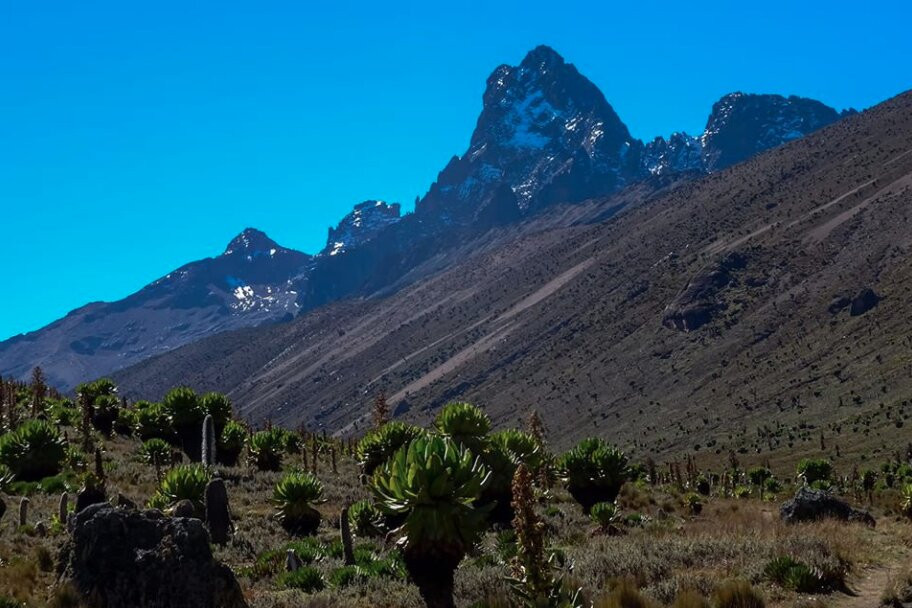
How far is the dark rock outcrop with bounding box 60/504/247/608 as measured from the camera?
34.8ft

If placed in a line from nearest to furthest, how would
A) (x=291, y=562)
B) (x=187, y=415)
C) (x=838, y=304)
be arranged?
(x=291, y=562) → (x=187, y=415) → (x=838, y=304)

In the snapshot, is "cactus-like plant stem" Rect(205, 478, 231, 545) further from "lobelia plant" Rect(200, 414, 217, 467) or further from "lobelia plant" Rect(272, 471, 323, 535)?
"lobelia plant" Rect(200, 414, 217, 467)

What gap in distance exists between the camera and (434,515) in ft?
34.0

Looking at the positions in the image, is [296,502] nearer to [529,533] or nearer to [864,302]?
[529,533]

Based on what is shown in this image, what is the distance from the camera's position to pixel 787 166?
17812 centimetres

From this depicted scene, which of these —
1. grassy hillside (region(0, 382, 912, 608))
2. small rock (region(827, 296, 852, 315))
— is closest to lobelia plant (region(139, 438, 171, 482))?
grassy hillside (region(0, 382, 912, 608))

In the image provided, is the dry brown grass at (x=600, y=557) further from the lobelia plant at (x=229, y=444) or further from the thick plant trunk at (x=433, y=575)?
the lobelia plant at (x=229, y=444)

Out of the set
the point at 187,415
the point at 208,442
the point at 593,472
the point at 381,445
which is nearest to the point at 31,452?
the point at 208,442

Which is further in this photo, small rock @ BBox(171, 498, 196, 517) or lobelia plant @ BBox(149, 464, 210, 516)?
lobelia plant @ BBox(149, 464, 210, 516)

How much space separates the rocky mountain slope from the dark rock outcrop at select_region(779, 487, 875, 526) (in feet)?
171

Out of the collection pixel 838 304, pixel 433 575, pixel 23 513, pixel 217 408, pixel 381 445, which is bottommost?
pixel 838 304

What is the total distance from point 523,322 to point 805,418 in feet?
332

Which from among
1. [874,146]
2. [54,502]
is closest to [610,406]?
[874,146]

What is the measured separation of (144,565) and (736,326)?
127833 mm
